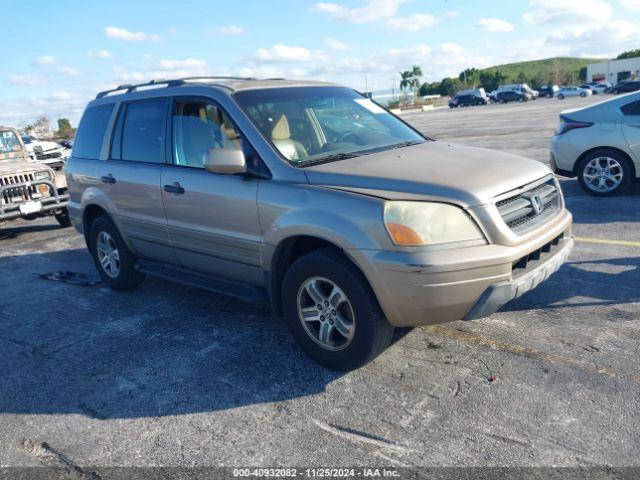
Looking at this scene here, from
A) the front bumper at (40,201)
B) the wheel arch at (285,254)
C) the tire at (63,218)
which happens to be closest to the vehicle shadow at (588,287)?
the wheel arch at (285,254)

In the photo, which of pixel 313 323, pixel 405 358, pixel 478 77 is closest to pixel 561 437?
pixel 405 358

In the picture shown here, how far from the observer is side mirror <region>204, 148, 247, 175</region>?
394 cm

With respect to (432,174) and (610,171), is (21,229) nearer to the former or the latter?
(432,174)

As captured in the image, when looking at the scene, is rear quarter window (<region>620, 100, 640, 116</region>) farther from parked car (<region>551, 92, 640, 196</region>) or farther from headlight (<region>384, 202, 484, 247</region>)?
headlight (<region>384, 202, 484, 247</region>)

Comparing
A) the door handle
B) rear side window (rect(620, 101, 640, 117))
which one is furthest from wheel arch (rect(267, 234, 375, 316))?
rear side window (rect(620, 101, 640, 117))

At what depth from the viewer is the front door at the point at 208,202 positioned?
4.16 m

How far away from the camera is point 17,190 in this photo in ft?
32.1

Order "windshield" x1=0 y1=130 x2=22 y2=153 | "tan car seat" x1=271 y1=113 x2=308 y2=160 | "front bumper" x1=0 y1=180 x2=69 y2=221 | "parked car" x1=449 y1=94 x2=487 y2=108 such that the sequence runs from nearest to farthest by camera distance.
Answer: "tan car seat" x1=271 y1=113 x2=308 y2=160
"front bumper" x1=0 y1=180 x2=69 y2=221
"windshield" x1=0 y1=130 x2=22 y2=153
"parked car" x1=449 y1=94 x2=487 y2=108

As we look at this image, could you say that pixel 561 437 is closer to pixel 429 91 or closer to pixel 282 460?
pixel 282 460

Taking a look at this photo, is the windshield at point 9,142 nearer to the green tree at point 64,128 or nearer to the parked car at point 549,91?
the green tree at point 64,128

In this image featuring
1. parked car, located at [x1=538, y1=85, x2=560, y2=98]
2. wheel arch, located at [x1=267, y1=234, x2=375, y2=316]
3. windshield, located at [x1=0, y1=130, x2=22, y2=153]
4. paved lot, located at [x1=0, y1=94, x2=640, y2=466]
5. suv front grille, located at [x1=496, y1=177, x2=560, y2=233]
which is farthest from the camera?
parked car, located at [x1=538, y1=85, x2=560, y2=98]

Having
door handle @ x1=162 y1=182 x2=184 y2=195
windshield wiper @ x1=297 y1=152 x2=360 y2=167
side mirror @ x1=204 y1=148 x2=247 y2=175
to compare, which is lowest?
door handle @ x1=162 y1=182 x2=184 y2=195

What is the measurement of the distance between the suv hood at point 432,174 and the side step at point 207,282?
3.38 ft

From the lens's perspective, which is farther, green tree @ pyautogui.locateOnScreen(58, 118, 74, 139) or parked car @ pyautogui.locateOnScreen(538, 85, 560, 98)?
parked car @ pyautogui.locateOnScreen(538, 85, 560, 98)
